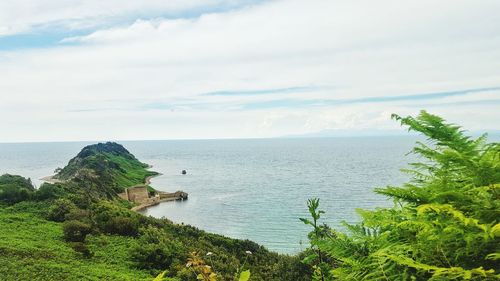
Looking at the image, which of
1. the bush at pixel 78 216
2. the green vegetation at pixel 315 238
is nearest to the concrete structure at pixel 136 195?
the green vegetation at pixel 315 238

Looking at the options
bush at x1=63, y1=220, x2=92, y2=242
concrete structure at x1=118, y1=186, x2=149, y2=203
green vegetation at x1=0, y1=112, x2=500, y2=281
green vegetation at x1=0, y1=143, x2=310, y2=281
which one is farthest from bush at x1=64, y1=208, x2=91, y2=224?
concrete structure at x1=118, y1=186, x2=149, y2=203

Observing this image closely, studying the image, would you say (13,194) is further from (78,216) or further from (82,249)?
(82,249)

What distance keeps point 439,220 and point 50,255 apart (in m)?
30.7

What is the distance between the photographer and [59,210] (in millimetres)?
42594

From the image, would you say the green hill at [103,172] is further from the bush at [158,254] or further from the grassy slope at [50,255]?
the bush at [158,254]

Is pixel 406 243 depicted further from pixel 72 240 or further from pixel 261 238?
pixel 261 238

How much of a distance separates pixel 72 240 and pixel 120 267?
754 centimetres

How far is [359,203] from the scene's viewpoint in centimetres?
9144

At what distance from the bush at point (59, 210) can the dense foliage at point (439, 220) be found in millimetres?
44005

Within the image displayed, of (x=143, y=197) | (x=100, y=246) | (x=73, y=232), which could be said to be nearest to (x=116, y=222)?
(x=73, y=232)

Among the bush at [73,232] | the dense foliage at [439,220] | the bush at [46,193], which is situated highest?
the dense foliage at [439,220]

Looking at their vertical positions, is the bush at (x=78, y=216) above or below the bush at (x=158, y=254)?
above

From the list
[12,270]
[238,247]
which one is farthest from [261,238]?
[12,270]

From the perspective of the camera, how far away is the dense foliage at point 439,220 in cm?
192
